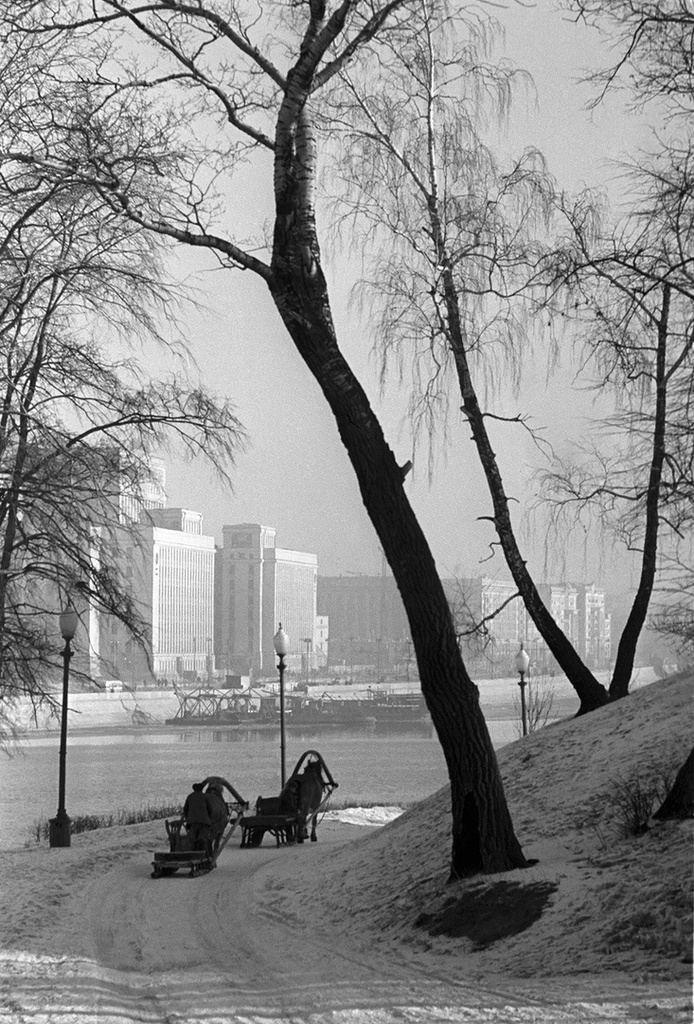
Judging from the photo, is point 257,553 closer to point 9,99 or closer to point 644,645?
point 644,645

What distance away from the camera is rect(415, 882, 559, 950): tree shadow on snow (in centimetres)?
592

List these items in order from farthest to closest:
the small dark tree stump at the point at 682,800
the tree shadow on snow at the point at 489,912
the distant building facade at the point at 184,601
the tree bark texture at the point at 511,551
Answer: the distant building facade at the point at 184,601
the tree bark texture at the point at 511,551
the small dark tree stump at the point at 682,800
the tree shadow on snow at the point at 489,912

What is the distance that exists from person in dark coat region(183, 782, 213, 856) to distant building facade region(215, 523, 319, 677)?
80.6 m

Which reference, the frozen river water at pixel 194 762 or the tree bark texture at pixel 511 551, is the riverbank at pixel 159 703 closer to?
the frozen river water at pixel 194 762

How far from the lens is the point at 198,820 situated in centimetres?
966

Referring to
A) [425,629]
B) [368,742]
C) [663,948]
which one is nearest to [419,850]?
[425,629]

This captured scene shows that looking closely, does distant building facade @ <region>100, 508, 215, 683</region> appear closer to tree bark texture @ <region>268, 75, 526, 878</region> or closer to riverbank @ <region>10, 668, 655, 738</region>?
riverbank @ <region>10, 668, 655, 738</region>

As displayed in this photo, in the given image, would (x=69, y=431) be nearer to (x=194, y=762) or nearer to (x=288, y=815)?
(x=288, y=815)

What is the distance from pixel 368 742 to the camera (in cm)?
5462

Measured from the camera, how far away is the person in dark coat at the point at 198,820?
9.53 m

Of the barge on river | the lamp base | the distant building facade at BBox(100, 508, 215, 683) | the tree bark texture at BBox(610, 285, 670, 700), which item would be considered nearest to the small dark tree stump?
the tree bark texture at BBox(610, 285, 670, 700)

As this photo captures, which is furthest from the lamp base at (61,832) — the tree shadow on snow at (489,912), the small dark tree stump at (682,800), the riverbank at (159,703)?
the riverbank at (159,703)

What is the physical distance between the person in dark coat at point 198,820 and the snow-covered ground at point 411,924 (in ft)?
1.18

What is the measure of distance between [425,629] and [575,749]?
256cm
